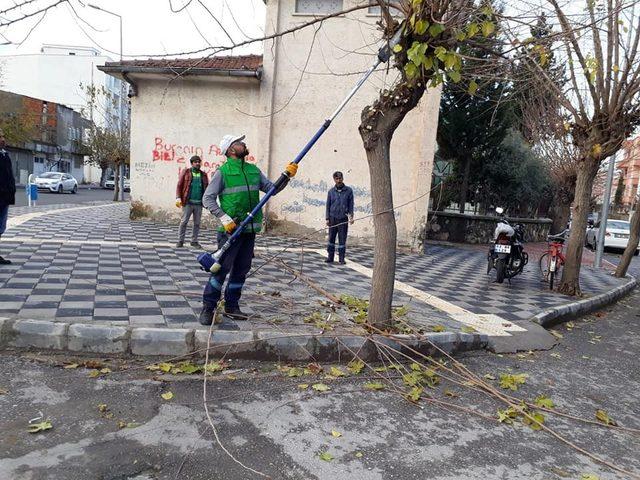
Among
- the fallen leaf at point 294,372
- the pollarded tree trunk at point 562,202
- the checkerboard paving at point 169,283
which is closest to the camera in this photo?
the fallen leaf at point 294,372

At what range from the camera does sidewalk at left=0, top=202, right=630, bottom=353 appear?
4.83 metres

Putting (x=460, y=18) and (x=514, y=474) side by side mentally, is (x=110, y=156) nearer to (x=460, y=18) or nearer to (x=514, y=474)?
(x=460, y=18)

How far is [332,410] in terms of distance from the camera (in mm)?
3602

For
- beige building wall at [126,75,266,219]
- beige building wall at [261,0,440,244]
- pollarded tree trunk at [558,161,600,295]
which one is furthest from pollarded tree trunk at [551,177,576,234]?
beige building wall at [126,75,266,219]

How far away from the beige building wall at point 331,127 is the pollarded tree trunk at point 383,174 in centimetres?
761

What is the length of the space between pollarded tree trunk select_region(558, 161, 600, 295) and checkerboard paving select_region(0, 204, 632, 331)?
1.86ft

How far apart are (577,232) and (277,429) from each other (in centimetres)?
784

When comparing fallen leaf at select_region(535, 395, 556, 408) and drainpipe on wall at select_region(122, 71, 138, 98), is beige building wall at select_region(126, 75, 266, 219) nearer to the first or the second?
drainpipe on wall at select_region(122, 71, 138, 98)

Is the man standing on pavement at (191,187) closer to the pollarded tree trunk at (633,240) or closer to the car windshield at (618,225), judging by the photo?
the pollarded tree trunk at (633,240)

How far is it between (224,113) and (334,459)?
447 inches

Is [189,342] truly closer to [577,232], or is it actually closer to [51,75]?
[577,232]

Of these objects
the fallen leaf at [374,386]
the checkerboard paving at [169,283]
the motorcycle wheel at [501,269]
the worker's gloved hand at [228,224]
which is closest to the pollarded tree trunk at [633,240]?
the checkerboard paving at [169,283]

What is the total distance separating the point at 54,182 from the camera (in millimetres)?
32062

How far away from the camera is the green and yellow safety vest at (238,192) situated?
475 cm
